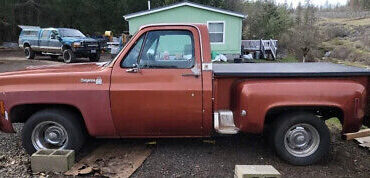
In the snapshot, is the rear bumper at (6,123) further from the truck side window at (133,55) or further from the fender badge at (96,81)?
the truck side window at (133,55)

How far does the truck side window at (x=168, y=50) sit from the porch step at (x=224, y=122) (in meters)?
0.80

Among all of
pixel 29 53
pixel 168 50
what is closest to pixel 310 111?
pixel 168 50

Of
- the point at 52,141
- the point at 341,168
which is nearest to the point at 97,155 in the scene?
the point at 52,141

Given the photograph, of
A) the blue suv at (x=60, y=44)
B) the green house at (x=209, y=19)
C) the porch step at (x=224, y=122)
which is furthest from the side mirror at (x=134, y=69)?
the green house at (x=209, y=19)

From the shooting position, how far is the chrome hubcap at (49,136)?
190 inches

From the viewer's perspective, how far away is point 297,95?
4477 millimetres

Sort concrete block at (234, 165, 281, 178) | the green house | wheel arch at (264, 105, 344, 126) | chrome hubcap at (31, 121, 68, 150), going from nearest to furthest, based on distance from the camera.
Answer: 1. concrete block at (234, 165, 281, 178)
2. wheel arch at (264, 105, 344, 126)
3. chrome hubcap at (31, 121, 68, 150)
4. the green house

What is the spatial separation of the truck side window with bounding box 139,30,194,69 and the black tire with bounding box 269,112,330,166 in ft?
5.06

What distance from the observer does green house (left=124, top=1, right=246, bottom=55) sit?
65.0 feet

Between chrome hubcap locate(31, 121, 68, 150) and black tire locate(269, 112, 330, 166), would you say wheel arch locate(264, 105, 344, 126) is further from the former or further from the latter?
chrome hubcap locate(31, 121, 68, 150)

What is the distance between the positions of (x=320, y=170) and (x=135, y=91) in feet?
9.12

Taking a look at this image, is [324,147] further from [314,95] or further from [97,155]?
[97,155]

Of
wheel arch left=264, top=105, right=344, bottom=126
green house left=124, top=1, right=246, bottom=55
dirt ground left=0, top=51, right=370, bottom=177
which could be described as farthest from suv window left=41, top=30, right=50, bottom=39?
wheel arch left=264, top=105, right=344, bottom=126

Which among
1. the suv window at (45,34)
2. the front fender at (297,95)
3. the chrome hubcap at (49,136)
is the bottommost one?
the chrome hubcap at (49,136)
